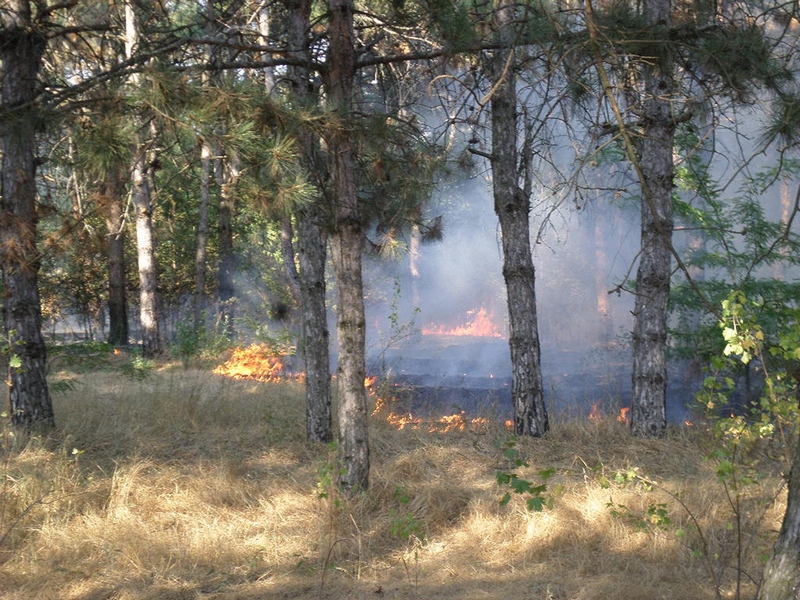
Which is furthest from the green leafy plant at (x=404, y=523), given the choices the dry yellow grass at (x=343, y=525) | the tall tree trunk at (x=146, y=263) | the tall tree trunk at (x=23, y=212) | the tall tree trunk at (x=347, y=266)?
the tall tree trunk at (x=146, y=263)

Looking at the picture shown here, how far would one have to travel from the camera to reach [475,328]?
129 ft

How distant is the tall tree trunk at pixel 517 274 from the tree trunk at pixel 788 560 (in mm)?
5001

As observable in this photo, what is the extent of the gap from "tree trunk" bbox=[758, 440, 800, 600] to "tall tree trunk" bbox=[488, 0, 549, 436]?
500 cm

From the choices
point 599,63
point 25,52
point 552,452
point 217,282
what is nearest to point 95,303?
point 217,282

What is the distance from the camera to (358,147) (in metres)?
6.31

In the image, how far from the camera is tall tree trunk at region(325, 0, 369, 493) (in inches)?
234

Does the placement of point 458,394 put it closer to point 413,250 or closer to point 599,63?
point 599,63

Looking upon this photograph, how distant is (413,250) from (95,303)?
58.0 feet

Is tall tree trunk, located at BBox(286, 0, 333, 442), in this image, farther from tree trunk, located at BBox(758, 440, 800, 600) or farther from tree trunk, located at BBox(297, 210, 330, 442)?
tree trunk, located at BBox(758, 440, 800, 600)

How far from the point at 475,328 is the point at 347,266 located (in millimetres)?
33598

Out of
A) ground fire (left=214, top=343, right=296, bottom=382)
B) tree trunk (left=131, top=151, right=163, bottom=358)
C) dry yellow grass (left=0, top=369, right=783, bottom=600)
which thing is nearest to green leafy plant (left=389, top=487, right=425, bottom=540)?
dry yellow grass (left=0, top=369, right=783, bottom=600)

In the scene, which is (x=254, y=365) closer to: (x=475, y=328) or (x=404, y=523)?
(x=404, y=523)

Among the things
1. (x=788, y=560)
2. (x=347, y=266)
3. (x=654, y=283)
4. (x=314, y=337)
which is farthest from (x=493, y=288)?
(x=788, y=560)

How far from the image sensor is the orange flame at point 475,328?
38.9 m
